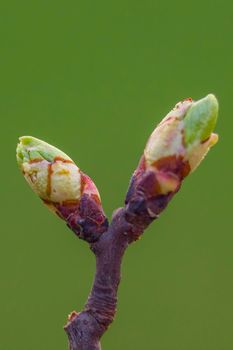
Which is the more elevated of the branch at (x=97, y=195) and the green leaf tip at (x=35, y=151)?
the green leaf tip at (x=35, y=151)

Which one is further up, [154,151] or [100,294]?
[154,151]

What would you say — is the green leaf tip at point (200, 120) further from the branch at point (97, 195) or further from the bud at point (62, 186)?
the bud at point (62, 186)

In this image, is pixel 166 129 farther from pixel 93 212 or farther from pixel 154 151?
pixel 93 212

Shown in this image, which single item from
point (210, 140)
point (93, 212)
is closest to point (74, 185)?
point (93, 212)

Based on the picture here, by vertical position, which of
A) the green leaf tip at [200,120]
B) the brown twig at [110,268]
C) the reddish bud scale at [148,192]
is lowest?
the brown twig at [110,268]

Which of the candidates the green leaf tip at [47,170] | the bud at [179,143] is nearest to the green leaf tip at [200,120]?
the bud at [179,143]

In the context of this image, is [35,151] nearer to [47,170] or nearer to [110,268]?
[47,170]

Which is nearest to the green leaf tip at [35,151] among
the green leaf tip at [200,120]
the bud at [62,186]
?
the bud at [62,186]

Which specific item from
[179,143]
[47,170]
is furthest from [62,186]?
[179,143]
